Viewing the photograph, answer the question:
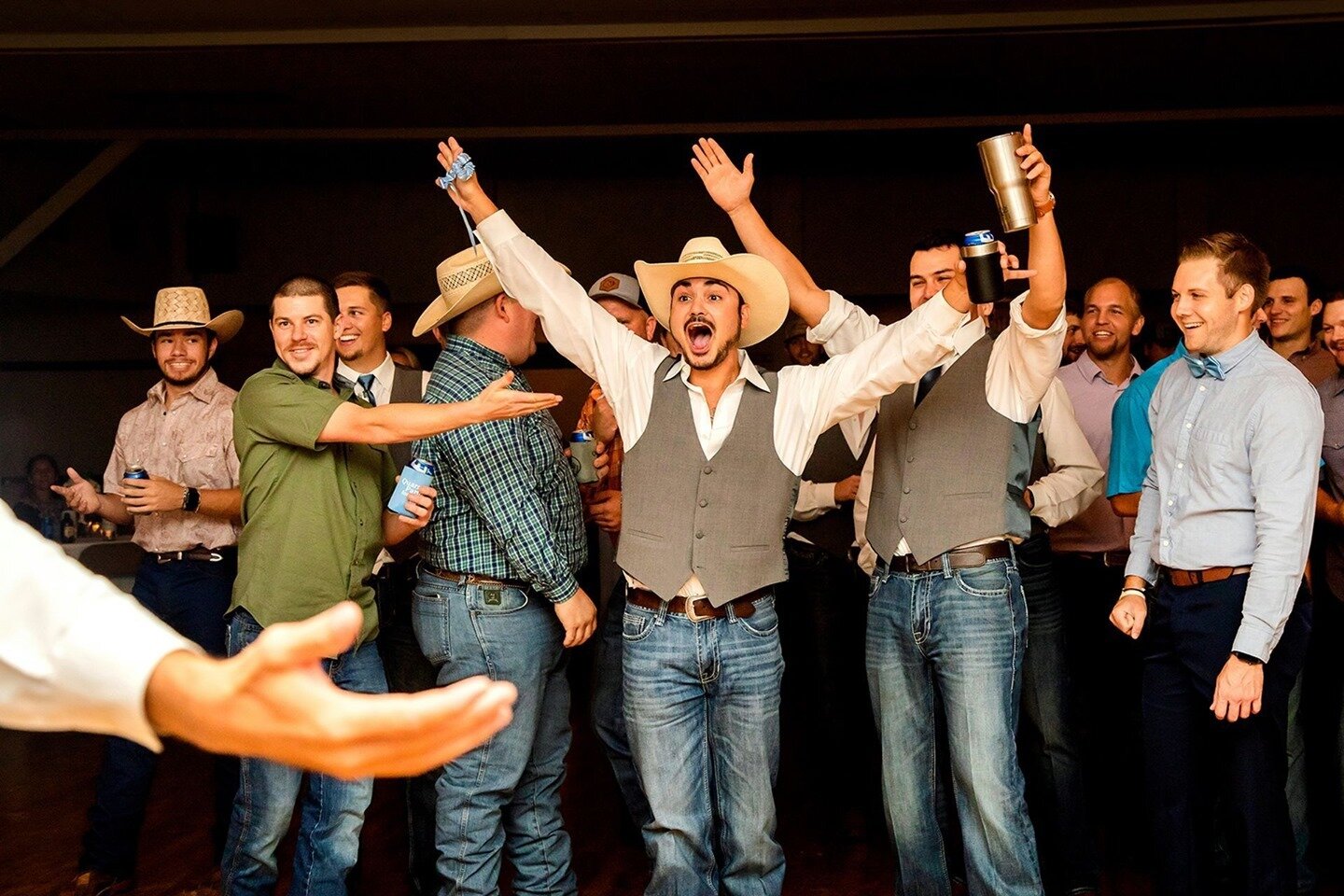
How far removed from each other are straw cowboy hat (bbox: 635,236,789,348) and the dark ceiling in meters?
3.26

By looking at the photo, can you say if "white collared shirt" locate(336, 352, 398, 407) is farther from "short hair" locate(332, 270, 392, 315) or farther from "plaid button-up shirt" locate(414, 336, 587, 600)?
"plaid button-up shirt" locate(414, 336, 587, 600)

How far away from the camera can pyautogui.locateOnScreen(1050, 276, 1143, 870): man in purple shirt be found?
12.6ft

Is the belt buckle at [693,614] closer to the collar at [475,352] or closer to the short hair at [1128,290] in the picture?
the collar at [475,352]

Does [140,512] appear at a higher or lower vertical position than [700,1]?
lower

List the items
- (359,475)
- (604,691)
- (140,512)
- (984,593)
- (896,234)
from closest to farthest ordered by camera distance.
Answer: (984,593)
(359,475)
(140,512)
(604,691)
(896,234)

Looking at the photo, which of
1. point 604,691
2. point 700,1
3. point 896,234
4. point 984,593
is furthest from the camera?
point 896,234

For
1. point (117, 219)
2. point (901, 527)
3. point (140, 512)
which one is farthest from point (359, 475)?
point (117, 219)

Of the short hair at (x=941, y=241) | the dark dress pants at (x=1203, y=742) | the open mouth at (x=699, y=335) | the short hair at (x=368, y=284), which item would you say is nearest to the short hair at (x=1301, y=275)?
the short hair at (x=941, y=241)

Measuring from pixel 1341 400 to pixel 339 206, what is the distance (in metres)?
8.55

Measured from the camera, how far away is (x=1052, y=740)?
341 centimetres

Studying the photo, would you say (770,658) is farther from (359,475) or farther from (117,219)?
(117,219)

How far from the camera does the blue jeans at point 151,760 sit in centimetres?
346

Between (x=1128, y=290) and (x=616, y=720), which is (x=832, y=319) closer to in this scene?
(x=1128, y=290)

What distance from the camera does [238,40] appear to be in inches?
253
